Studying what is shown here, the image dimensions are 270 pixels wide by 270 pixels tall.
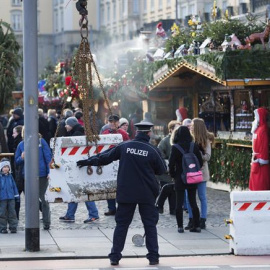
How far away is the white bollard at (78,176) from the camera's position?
15.4 meters

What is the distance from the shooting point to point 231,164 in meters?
22.7

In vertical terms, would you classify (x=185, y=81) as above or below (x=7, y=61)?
below

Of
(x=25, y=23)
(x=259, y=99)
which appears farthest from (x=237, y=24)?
(x=25, y=23)

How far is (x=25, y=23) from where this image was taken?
14414mm

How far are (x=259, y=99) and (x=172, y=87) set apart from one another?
466 centimetres

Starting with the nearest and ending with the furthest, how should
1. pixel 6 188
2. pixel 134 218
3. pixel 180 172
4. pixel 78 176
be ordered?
pixel 78 176
pixel 180 172
pixel 6 188
pixel 134 218

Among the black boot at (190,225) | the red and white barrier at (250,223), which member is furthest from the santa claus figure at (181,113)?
the red and white barrier at (250,223)

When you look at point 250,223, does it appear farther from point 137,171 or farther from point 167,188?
point 167,188

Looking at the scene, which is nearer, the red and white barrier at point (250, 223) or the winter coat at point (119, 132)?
the red and white barrier at point (250, 223)

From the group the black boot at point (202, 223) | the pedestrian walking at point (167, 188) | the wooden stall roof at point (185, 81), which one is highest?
the wooden stall roof at point (185, 81)

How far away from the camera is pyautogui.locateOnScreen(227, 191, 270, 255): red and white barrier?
46.8 ft

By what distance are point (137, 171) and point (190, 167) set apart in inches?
129

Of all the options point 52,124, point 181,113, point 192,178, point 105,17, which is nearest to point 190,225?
point 192,178

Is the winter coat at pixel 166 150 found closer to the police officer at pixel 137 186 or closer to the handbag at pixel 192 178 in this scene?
the handbag at pixel 192 178
